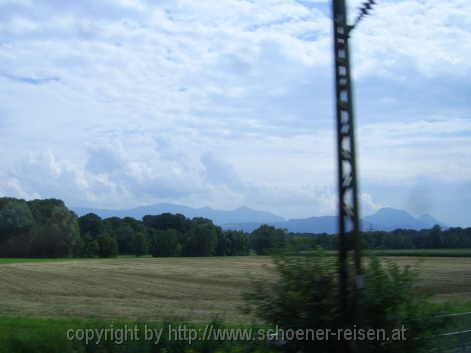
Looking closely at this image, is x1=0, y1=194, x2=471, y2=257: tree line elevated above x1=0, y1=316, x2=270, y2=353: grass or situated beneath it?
elevated above

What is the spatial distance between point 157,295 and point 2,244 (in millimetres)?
69405

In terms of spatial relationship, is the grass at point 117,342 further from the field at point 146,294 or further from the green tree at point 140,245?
the green tree at point 140,245

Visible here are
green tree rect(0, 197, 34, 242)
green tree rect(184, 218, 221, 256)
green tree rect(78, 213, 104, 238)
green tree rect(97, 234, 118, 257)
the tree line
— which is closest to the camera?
green tree rect(0, 197, 34, 242)

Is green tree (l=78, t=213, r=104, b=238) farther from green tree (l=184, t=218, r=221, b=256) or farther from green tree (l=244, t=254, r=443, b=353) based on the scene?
green tree (l=244, t=254, r=443, b=353)

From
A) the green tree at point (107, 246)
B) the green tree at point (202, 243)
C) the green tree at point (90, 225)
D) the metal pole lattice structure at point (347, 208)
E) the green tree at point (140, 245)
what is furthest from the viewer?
the green tree at point (90, 225)

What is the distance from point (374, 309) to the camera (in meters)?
7.23

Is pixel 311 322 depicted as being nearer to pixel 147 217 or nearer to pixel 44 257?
pixel 44 257

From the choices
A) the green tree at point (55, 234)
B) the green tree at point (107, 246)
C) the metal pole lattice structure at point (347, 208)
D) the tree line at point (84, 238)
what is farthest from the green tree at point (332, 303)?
the green tree at point (107, 246)

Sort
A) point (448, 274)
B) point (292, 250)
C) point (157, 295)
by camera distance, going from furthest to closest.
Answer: point (448, 274)
point (157, 295)
point (292, 250)

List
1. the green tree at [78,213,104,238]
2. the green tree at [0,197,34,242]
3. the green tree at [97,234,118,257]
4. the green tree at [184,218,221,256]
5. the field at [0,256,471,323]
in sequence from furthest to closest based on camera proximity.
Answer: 1. the green tree at [78,213,104,238]
2. the green tree at [184,218,221,256]
3. the green tree at [97,234,118,257]
4. the green tree at [0,197,34,242]
5. the field at [0,256,471,323]

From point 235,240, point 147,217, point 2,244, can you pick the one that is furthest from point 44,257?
point 147,217

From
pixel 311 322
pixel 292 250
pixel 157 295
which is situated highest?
pixel 292 250

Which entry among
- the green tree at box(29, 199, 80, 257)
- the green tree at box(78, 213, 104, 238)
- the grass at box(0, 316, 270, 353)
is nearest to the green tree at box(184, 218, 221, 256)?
the green tree at box(78, 213, 104, 238)

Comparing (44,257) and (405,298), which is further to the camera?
(44,257)
